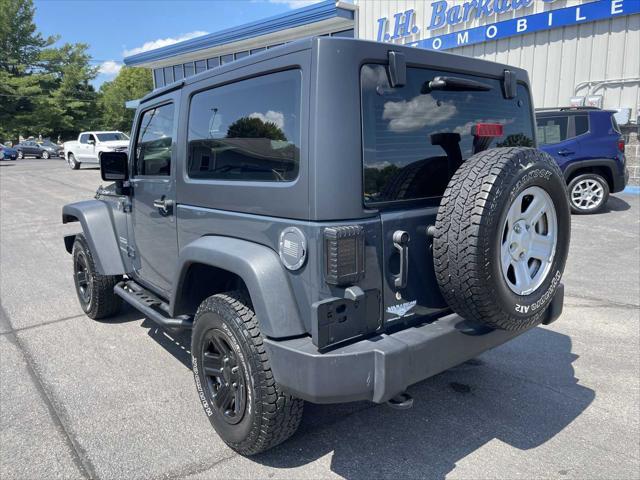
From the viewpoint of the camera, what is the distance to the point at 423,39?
1462 cm

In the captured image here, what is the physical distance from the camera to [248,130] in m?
2.59

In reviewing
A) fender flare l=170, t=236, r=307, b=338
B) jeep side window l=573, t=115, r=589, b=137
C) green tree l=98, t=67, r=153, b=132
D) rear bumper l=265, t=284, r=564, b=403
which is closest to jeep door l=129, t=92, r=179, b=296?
fender flare l=170, t=236, r=307, b=338

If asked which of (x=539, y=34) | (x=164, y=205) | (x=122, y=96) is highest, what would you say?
(x=122, y=96)

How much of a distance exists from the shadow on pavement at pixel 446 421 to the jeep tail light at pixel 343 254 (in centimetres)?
110

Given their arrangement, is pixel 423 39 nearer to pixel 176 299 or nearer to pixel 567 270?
pixel 567 270

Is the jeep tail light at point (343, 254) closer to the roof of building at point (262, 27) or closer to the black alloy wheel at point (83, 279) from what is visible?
the black alloy wheel at point (83, 279)

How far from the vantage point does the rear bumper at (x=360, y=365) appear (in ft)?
7.03

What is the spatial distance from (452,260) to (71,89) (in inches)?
1983

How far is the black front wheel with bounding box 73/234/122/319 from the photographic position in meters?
4.47

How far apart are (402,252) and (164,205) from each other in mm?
1733

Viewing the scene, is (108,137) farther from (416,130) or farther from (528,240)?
(528,240)

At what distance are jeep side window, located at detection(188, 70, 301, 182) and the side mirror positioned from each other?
1.05 meters

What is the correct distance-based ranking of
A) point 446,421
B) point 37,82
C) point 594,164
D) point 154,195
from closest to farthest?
point 446,421 < point 154,195 < point 594,164 < point 37,82

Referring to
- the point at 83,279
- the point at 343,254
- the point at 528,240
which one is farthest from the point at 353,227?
the point at 83,279
